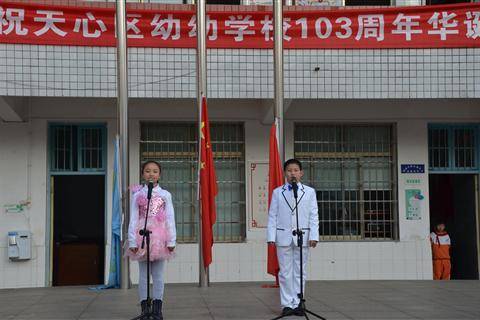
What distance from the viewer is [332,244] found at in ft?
43.8

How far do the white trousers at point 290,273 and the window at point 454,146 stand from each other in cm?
Answer: 670

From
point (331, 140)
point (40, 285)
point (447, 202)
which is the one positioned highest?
point (331, 140)

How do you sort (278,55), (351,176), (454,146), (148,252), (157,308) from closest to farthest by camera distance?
(148,252) → (157,308) → (278,55) → (351,176) → (454,146)

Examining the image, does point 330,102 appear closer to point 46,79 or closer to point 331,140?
point 331,140

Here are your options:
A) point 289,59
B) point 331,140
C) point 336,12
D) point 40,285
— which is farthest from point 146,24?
point 40,285

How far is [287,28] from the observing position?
39.6 feet

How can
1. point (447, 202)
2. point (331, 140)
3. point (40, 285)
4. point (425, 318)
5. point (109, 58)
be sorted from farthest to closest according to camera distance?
point (447, 202)
point (331, 140)
point (40, 285)
point (109, 58)
point (425, 318)

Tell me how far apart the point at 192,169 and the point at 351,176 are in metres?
3.17

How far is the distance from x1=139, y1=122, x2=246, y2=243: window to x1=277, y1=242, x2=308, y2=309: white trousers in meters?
5.27

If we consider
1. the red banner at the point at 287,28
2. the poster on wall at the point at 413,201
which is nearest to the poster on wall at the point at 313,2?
the red banner at the point at 287,28

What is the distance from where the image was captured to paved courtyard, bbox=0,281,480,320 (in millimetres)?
8570

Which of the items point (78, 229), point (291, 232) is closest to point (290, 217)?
point (291, 232)

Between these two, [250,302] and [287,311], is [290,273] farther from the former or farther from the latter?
[250,302]

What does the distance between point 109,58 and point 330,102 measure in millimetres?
4385
